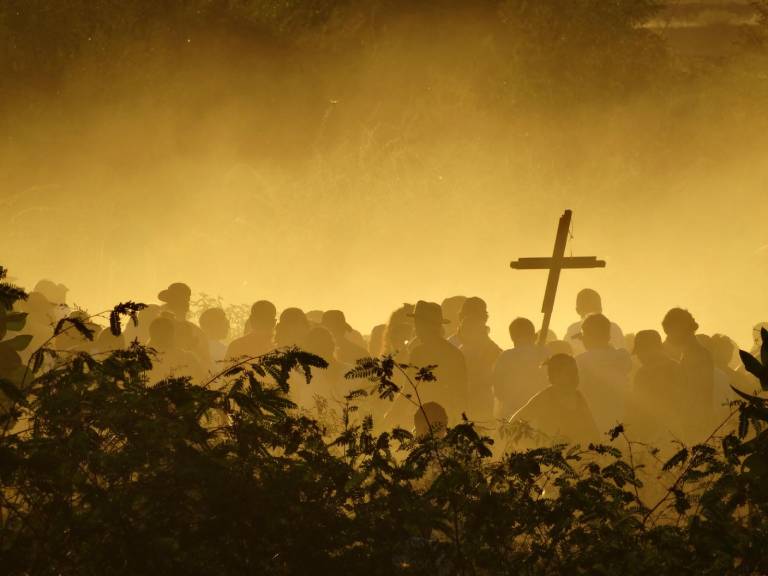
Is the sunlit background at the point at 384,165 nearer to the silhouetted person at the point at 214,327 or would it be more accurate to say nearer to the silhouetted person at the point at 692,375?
the silhouetted person at the point at 214,327

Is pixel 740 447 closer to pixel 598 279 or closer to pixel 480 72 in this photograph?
pixel 598 279

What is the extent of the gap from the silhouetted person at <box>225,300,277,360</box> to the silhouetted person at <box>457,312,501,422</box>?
195 cm

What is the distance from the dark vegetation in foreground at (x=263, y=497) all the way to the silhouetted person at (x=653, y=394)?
14.8 feet

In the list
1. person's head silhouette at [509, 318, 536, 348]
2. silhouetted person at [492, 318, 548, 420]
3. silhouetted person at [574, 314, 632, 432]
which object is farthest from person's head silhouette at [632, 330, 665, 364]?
person's head silhouette at [509, 318, 536, 348]

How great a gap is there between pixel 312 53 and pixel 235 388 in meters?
30.1

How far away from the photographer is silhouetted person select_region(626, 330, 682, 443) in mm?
9094

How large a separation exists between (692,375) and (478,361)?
6.96 ft

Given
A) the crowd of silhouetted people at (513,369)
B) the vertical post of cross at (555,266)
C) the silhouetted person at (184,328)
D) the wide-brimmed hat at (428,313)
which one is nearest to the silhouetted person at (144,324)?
the silhouetted person at (184,328)

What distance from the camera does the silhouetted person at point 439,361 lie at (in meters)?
8.93

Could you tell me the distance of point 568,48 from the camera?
112 feet

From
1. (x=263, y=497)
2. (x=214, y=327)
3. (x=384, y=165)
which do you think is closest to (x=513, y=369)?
(x=214, y=327)

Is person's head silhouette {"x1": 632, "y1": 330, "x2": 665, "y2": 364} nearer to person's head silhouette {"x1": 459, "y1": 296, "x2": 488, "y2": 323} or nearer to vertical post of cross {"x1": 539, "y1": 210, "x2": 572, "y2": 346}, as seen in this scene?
vertical post of cross {"x1": 539, "y1": 210, "x2": 572, "y2": 346}

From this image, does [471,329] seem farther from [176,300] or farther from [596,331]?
[176,300]

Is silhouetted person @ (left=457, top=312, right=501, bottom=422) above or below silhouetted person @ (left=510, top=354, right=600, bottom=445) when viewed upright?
above
